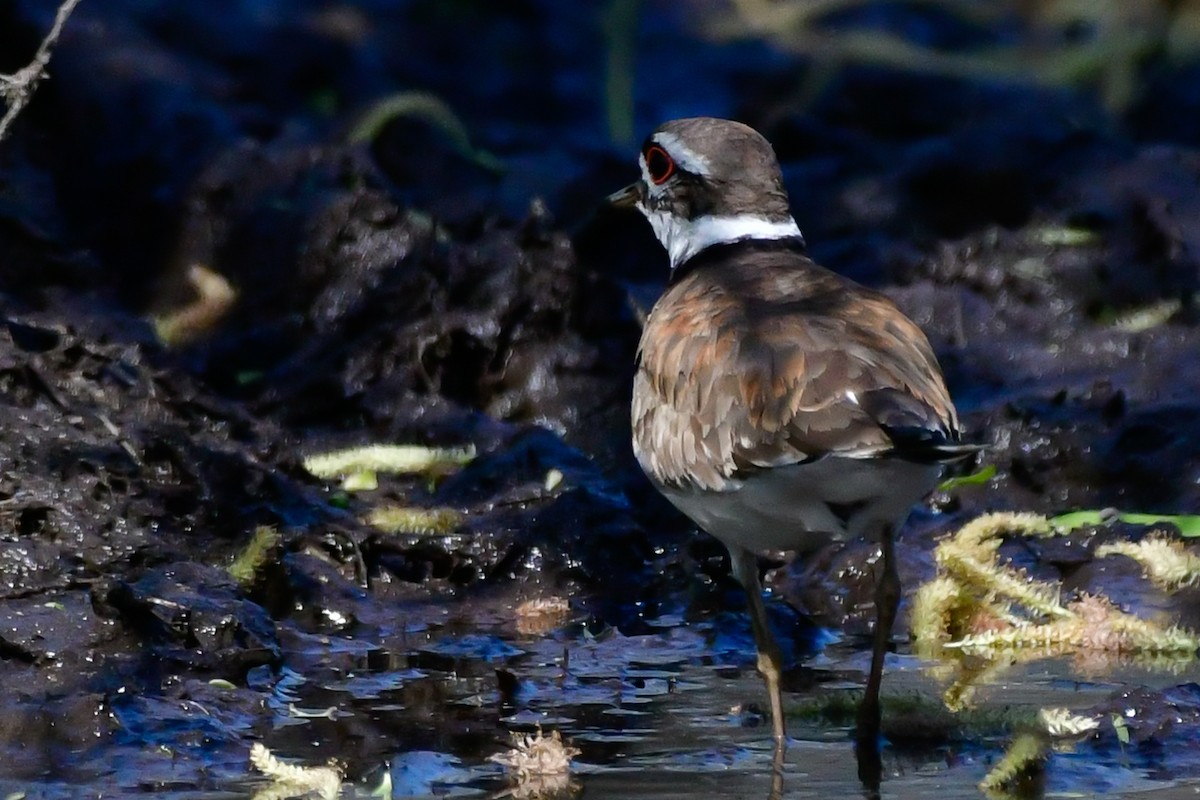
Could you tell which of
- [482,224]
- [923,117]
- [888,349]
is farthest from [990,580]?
[923,117]

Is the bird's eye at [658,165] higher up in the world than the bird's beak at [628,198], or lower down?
higher up

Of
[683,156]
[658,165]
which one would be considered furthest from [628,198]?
[683,156]

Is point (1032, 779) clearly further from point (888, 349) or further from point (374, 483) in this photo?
point (374, 483)

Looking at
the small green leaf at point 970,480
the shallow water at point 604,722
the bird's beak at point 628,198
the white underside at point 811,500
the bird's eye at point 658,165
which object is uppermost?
the bird's eye at point 658,165

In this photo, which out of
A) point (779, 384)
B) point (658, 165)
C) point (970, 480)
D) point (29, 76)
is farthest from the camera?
point (970, 480)

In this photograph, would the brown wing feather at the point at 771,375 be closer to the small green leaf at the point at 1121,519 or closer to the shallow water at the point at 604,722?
the shallow water at the point at 604,722

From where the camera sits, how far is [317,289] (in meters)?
8.95

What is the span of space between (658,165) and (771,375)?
1.82 meters

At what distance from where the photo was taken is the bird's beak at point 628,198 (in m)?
7.41

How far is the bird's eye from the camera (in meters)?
7.04

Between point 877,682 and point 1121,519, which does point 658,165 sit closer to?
point 1121,519

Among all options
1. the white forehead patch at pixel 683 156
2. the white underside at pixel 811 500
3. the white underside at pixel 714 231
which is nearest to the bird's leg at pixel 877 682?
the white underside at pixel 811 500

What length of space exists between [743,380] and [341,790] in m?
1.47

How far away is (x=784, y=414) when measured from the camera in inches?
208
